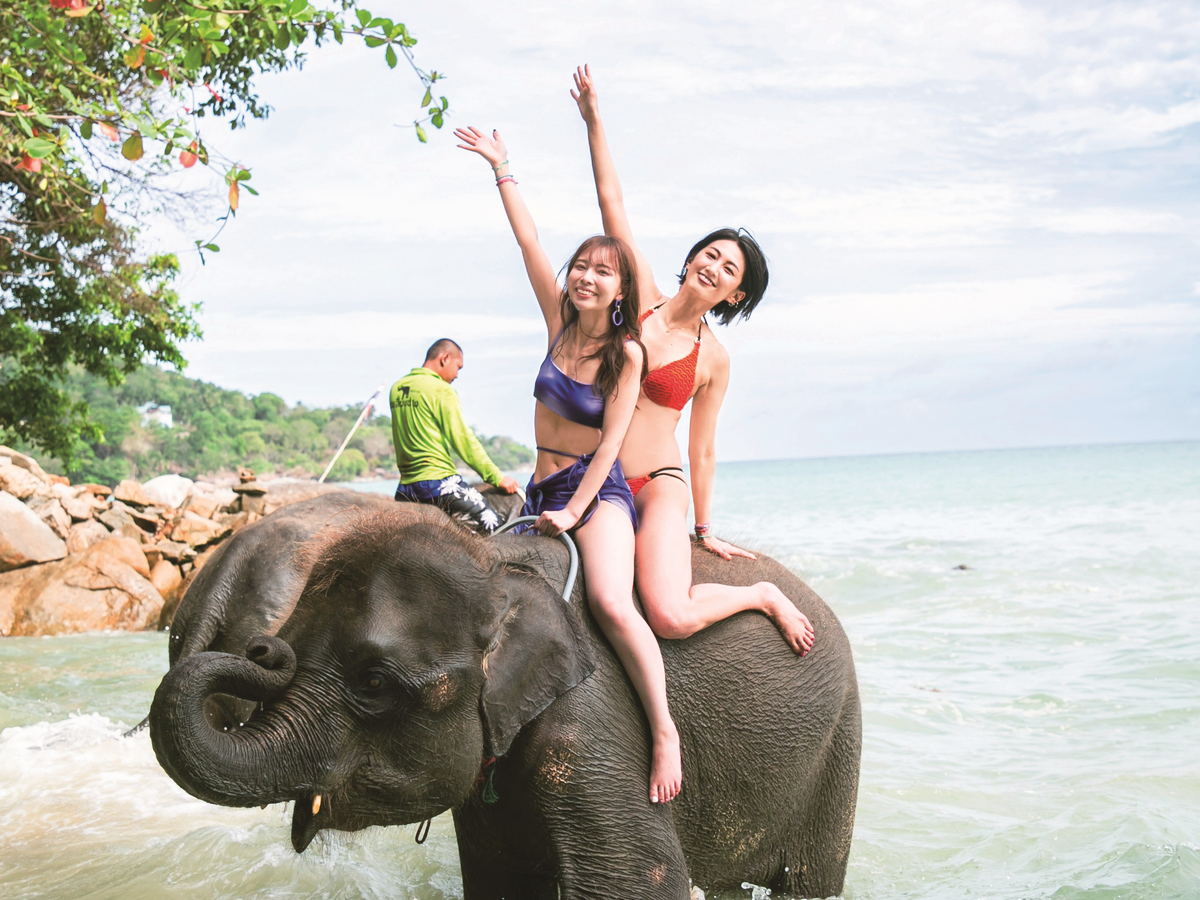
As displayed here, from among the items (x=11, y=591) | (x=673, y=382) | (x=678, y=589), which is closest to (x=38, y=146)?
(x=673, y=382)

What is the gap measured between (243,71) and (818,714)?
38.8 feet

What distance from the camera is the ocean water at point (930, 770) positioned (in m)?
4.96

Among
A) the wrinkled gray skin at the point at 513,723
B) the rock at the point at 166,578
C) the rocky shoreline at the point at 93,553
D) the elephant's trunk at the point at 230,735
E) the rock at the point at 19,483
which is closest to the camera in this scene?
the elephant's trunk at the point at 230,735

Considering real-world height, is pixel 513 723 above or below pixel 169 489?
above

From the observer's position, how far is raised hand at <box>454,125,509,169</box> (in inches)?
163

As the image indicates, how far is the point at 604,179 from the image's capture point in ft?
14.2

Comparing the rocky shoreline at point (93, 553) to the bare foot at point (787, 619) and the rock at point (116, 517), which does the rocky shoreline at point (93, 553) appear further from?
the bare foot at point (787, 619)

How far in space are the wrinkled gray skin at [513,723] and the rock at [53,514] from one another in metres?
9.70

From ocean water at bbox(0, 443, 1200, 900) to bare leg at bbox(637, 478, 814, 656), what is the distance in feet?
2.63

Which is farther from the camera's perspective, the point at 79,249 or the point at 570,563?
the point at 79,249

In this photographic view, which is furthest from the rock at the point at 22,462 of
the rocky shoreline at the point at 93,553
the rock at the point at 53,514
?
the rock at the point at 53,514

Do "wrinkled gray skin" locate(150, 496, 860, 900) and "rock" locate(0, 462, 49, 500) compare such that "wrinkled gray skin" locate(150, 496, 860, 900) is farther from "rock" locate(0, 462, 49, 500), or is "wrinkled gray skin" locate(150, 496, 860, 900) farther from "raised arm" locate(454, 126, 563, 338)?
"rock" locate(0, 462, 49, 500)

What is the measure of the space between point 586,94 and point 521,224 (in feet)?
2.16

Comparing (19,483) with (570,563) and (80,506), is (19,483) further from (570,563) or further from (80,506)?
(570,563)
